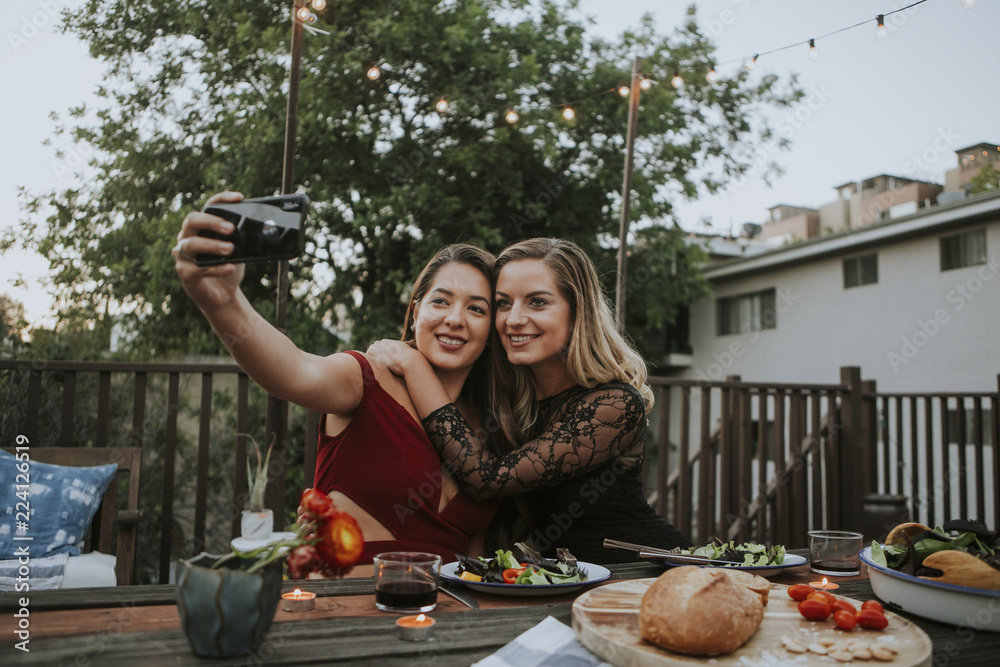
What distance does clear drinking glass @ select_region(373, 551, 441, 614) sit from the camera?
1115 mm

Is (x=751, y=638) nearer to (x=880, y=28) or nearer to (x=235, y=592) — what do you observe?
(x=235, y=592)

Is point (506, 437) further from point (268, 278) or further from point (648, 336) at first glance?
point (648, 336)

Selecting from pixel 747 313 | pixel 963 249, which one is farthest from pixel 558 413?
pixel 747 313

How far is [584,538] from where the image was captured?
6.33 ft

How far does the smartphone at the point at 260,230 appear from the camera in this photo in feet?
3.35

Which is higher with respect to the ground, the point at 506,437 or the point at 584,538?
the point at 506,437

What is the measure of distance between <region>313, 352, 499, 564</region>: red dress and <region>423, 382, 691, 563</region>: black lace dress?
0.22 feet

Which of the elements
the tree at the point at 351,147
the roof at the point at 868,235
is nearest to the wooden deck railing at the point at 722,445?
the tree at the point at 351,147

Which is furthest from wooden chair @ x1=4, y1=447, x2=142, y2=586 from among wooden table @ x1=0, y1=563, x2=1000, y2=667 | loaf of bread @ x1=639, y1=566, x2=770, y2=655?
loaf of bread @ x1=639, y1=566, x2=770, y2=655

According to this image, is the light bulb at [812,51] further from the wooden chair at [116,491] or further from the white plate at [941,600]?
the wooden chair at [116,491]

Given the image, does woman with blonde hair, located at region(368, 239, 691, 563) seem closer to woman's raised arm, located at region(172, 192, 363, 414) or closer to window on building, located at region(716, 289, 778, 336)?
woman's raised arm, located at region(172, 192, 363, 414)

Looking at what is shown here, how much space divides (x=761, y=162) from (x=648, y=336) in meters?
4.71

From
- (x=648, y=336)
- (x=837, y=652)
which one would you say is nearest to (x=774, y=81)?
(x=648, y=336)

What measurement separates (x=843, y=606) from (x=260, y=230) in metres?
1.12
